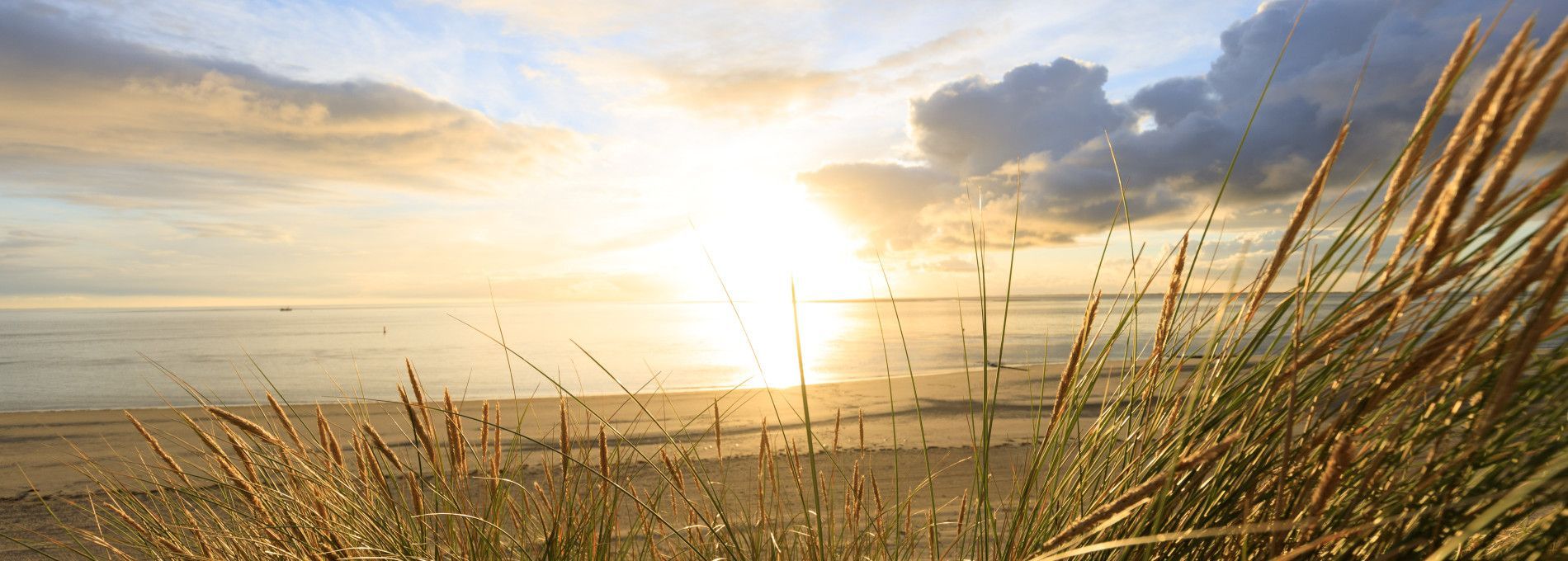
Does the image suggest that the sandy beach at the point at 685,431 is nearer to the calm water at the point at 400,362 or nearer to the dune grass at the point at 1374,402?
the calm water at the point at 400,362

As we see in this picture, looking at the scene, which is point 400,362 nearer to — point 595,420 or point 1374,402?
point 595,420

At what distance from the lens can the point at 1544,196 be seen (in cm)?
100

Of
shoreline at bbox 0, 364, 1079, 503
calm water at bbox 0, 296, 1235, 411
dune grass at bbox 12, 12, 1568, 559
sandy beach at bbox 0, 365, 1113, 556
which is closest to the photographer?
dune grass at bbox 12, 12, 1568, 559

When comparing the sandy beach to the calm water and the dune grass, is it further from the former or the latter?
the dune grass

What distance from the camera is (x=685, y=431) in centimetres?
567

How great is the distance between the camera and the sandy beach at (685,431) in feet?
21.3

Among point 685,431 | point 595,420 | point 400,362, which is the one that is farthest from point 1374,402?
point 400,362

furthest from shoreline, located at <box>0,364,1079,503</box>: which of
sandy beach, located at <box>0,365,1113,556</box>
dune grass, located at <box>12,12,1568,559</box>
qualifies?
dune grass, located at <box>12,12,1568,559</box>

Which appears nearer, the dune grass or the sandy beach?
the dune grass

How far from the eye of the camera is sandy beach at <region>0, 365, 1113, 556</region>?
6.50m

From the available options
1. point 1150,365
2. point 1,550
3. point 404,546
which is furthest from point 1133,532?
point 1,550

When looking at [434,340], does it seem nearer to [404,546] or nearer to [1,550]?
[1,550]

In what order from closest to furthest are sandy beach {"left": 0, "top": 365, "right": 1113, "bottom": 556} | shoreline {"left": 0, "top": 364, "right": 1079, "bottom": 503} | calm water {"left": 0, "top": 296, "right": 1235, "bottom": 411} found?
1. sandy beach {"left": 0, "top": 365, "right": 1113, "bottom": 556}
2. shoreline {"left": 0, "top": 364, "right": 1079, "bottom": 503}
3. calm water {"left": 0, "top": 296, "right": 1235, "bottom": 411}

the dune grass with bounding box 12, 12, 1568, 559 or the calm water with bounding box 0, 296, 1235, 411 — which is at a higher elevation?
the dune grass with bounding box 12, 12, 1568, 559
